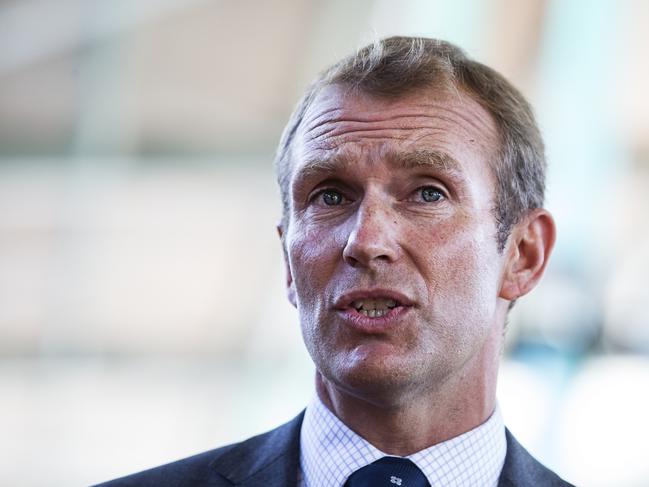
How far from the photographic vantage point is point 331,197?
2.12 metres

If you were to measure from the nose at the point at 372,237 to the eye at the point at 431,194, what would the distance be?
0.08 meters

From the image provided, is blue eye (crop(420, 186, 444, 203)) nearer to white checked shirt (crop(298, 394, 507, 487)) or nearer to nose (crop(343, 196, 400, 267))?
nose (crop(343, 196, 400, 267))

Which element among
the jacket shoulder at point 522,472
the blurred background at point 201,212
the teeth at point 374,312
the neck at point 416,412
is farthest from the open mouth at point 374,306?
the blurred background at point 201,212

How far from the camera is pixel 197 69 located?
672 centimetres

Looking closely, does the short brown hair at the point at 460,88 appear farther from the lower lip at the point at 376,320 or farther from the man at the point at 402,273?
the lower lip at the point at 376,320

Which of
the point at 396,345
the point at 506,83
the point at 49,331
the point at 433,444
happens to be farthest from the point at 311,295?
the point at 49,331

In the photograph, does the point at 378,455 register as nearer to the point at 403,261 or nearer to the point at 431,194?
the point at 403,261

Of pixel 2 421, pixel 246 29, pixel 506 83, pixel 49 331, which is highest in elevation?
pixel 246 29

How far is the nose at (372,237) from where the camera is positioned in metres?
1.95

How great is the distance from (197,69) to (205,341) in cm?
159

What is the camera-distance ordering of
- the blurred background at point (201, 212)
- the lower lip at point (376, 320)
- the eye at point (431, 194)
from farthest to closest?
the blurred background at point (201, 212), the eye at point (431, 194), the lower lip at point (376, 320)

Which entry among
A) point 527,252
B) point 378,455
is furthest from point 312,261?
point 527,252

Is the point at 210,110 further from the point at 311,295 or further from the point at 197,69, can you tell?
the point at 311,295

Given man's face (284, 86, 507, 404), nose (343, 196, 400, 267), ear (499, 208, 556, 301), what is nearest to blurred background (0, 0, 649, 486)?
ear (499, 208, 556, 301)
